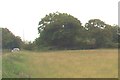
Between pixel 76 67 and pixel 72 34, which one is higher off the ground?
pixel 72 34

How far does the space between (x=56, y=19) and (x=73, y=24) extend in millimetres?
3184

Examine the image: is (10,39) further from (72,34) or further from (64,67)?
(64,67)

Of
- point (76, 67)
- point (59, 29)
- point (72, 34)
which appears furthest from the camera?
point (59, 29)

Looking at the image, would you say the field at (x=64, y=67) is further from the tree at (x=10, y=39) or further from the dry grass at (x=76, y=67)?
the tree at (x=10, y=39)

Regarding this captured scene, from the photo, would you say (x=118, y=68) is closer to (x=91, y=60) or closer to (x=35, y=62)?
(x=91, y=60)

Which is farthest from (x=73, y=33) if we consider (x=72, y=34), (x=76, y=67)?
(x=76, y=67)

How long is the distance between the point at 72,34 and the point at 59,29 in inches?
91.4

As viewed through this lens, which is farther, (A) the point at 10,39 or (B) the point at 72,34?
(A) the point at 10,39

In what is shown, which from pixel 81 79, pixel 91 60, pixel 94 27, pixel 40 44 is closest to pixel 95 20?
pixel 94 27

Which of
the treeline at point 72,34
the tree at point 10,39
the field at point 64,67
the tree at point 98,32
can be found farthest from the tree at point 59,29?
the field at point 64,67

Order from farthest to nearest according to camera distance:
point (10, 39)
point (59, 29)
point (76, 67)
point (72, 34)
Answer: point (10, 39) → point (59, 29) → point (72, 34) → point (76, 67)

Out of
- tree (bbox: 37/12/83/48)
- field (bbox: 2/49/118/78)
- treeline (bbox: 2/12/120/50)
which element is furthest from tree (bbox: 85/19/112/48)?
field (bbox: 2/49/118/78)

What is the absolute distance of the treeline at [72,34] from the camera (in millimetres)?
30969

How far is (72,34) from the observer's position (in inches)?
1284
